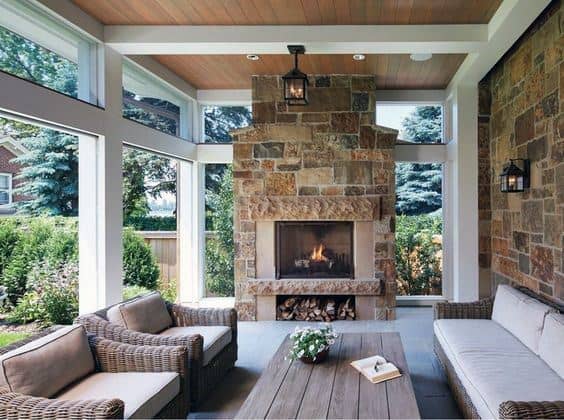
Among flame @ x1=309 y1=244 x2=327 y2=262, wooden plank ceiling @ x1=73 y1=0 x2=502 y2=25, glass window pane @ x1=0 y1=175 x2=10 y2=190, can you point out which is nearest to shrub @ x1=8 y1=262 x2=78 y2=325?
glass window pane @ x1=0 y1=175 x2=10 y2=190

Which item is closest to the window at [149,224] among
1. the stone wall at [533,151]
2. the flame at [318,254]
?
the flame at [318,254]

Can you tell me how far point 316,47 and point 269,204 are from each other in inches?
80.3

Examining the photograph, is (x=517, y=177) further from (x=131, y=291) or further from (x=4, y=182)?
(x=131, y=291)

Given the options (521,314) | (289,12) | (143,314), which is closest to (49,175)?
(143,314)

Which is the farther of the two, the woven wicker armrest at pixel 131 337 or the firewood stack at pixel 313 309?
the firewood stack at pixel 313 309

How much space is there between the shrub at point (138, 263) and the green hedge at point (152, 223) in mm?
101

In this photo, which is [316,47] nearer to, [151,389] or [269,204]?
[269,204]

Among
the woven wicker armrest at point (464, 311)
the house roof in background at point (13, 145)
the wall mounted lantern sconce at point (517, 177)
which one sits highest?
the house roof in background at point (13, 145)

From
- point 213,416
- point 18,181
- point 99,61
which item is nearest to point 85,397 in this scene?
point 213,416

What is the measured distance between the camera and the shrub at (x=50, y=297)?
317 centimetres

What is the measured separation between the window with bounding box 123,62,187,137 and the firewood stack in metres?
2.72

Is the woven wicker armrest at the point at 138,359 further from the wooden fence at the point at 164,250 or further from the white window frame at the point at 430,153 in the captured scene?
the white window frame at the point at 430,153

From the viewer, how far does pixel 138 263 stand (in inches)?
209

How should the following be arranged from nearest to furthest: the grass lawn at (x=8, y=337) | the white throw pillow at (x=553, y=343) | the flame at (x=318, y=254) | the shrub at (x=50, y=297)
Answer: the white throw pillow at (x=553, y=343), the grass lawn at (x=8, y=337), the shrub at (x=50, y=297), the flame at (x=318, y=254)
